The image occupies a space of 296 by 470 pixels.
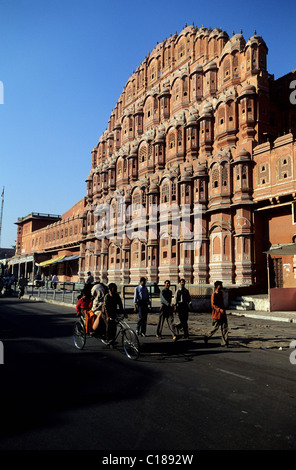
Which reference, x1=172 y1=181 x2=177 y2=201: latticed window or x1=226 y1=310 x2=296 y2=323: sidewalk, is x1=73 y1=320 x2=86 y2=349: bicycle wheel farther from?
x1=172 y1=181 x2=177 y2=201: latticed window

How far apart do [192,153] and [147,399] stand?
80.6 feet

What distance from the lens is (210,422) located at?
393 cm

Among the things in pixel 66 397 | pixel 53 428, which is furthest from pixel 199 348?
pixel 53 428

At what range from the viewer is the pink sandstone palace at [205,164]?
71.3 ft

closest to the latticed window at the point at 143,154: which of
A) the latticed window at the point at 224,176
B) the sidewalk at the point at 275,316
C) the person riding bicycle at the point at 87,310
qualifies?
the latticed window at the point at 224,176

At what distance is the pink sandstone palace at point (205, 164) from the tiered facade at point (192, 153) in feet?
0.27

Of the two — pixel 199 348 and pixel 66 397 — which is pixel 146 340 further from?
pixel 66 397

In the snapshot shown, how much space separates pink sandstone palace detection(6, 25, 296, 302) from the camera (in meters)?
21.7

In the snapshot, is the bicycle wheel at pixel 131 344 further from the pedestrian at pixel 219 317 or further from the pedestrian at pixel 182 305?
the pedestrian at pixel 182 305

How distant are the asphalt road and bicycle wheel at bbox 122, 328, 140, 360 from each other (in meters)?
0.17

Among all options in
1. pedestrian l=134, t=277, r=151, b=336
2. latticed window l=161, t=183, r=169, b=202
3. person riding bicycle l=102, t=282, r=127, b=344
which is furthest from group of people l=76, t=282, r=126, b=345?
latticed window l=161, t=183, r=169, b=202

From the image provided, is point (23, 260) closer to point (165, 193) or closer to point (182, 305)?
point (165, 193)

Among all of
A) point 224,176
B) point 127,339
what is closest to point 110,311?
point 127,339
